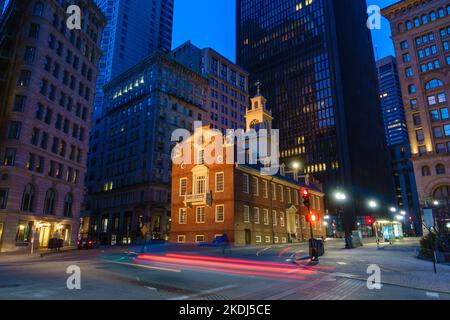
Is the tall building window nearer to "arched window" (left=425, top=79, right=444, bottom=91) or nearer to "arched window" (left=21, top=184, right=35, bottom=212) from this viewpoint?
"arched window" (left=21, top=184, right=35, bottom=212)

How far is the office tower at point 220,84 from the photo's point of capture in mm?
88244

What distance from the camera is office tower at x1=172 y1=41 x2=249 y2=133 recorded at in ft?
290

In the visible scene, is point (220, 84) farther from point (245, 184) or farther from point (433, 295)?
point (433, 295)

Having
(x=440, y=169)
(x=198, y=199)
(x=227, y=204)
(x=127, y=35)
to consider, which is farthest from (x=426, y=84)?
(x=127, y=35)

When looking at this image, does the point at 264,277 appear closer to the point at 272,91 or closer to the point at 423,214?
the point at 423,214

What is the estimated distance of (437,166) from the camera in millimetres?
67750

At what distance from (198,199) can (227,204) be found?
→ 4.63 m

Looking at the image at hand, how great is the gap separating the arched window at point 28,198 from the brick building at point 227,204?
19.1m

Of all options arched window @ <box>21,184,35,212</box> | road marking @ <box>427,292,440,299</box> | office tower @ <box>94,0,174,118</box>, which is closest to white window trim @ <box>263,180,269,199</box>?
arched window @ <box>21,184,35,212</box>

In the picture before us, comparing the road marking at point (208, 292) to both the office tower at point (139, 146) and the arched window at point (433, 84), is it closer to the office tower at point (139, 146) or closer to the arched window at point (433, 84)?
the office tower at point (139, 146)

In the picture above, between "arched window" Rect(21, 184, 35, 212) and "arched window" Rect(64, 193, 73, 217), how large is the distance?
7174mm

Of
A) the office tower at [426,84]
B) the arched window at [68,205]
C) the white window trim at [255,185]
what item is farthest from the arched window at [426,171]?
the arched window at [68,205]
